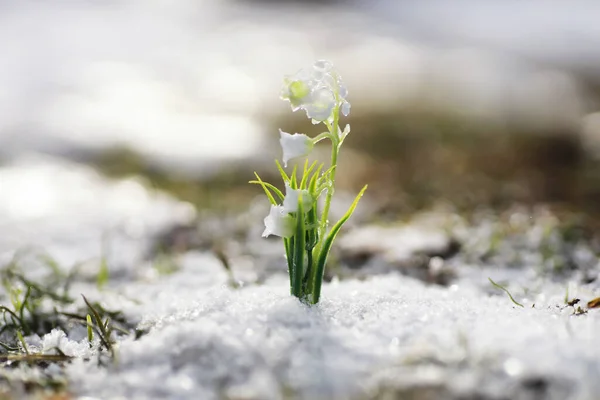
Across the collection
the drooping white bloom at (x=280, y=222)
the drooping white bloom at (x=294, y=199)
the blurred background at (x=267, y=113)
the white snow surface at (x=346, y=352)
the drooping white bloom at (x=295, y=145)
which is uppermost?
the drooping white bloom at (x=295, y=145)

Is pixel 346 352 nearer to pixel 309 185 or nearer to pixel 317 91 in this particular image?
pixel 309 185

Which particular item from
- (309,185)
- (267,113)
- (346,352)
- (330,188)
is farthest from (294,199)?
(267,113)

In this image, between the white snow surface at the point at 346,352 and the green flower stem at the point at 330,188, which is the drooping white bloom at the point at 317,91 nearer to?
the green flower stem at the point at 330,188

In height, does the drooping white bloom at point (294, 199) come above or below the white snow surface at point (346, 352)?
above

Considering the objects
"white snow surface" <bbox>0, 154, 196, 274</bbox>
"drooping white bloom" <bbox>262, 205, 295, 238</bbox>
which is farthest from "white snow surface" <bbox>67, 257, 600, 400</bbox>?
"white snow surface" <bbox>0, 154, 196, 274</bbox>

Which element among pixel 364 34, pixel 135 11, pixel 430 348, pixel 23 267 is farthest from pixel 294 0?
pixel 430 348

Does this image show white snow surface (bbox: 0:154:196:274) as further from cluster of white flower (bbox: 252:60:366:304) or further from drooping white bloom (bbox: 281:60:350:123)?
drooping white bloom (bbox: 281:60:350:123)

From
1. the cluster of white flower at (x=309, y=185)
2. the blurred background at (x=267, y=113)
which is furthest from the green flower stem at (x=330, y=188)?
the blurred background at (x=267, y=113)
